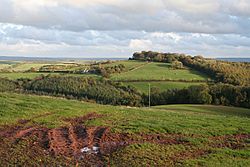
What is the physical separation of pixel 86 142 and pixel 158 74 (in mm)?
67881

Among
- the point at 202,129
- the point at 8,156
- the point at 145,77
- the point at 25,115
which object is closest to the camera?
the point at 8,156

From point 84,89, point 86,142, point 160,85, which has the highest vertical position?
point 86,142

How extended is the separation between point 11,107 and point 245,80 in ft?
237

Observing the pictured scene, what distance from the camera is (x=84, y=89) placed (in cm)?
7794

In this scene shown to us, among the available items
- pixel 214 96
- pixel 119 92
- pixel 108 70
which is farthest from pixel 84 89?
pixel 214 96

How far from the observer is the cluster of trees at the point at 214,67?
279ft

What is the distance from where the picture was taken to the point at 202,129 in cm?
1944

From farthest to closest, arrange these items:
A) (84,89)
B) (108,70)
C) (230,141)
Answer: (108,70)
(84,89)
(230,141)

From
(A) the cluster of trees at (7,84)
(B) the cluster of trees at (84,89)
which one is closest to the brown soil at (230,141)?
Result: (B) the cluster of trees at (84,89)

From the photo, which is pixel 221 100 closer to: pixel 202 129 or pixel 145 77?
pixel 145 77

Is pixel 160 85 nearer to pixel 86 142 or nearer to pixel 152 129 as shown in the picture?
pixel 152 129

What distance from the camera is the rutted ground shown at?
14.5m

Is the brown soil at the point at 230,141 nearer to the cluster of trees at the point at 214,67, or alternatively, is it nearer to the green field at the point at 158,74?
the green field at the point at 158,74

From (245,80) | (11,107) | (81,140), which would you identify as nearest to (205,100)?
(245,80)
